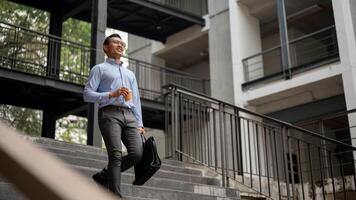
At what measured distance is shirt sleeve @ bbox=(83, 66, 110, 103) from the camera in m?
4.57

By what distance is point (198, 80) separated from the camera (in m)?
17.8

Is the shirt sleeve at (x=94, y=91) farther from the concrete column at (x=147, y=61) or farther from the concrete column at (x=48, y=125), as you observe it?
the concrete column at (x=147, y=61)

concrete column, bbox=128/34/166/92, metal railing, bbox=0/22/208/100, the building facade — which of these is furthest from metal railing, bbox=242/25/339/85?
concrete column, bbox=128/34/166/92

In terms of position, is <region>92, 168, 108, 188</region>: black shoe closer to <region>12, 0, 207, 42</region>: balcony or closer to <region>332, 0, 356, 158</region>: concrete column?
<region>332, 0, 356, 158</region>: concrete column

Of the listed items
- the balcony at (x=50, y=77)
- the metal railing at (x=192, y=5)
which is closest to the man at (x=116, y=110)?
the balcony at (x=50, y=77)

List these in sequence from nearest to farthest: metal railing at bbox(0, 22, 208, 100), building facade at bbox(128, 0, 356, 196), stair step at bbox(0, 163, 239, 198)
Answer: stair step at bbox(0, 163, 239, 198) → building facade at bbox(128, 0, 356, 196) → metal railing at bbox(0, 22, 208, 100)

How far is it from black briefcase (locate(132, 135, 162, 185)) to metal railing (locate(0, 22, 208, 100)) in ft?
29.9

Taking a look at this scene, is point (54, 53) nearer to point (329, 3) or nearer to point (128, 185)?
point (329, 3)

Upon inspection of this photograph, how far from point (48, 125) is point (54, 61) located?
2.21m

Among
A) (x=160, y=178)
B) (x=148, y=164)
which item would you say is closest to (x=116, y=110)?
(x=148, y=164)

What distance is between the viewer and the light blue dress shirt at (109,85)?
4.62 meters

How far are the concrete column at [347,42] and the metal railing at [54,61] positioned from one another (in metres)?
5.93

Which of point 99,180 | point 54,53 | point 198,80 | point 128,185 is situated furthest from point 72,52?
point 99,180

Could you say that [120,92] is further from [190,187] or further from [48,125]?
[48,125]
